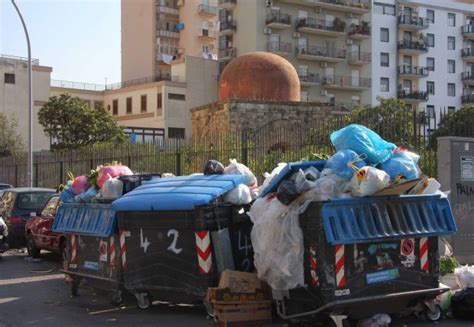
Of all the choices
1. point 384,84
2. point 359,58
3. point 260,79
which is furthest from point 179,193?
point 384,84

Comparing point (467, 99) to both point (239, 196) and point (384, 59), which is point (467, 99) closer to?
point (384, 59)

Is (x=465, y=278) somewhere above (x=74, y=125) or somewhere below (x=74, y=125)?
below

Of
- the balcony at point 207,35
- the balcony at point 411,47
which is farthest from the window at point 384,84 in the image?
the balcony at point 207,35

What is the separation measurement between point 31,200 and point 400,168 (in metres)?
11.2

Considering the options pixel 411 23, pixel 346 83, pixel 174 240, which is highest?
pixel 411 23

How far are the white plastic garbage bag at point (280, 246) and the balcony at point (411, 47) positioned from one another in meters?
63.2

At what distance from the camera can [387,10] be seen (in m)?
67.6

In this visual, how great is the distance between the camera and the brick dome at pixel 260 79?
97.6ft

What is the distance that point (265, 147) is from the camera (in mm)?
14836

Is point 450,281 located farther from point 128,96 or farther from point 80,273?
point 128,96

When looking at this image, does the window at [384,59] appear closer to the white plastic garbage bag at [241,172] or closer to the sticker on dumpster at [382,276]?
the white plastic garbage bag at [241,172]

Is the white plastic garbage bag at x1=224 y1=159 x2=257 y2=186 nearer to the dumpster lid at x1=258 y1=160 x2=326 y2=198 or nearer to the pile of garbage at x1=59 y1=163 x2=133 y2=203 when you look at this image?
the dumpster lid at x1=258 y1=160 x2=326 y2=198

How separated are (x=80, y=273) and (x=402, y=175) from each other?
195 inches

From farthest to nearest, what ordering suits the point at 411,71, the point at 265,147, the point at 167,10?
Answer: 1. the point at 167,10
2. the point at 411,71
3. the point at 265,147
